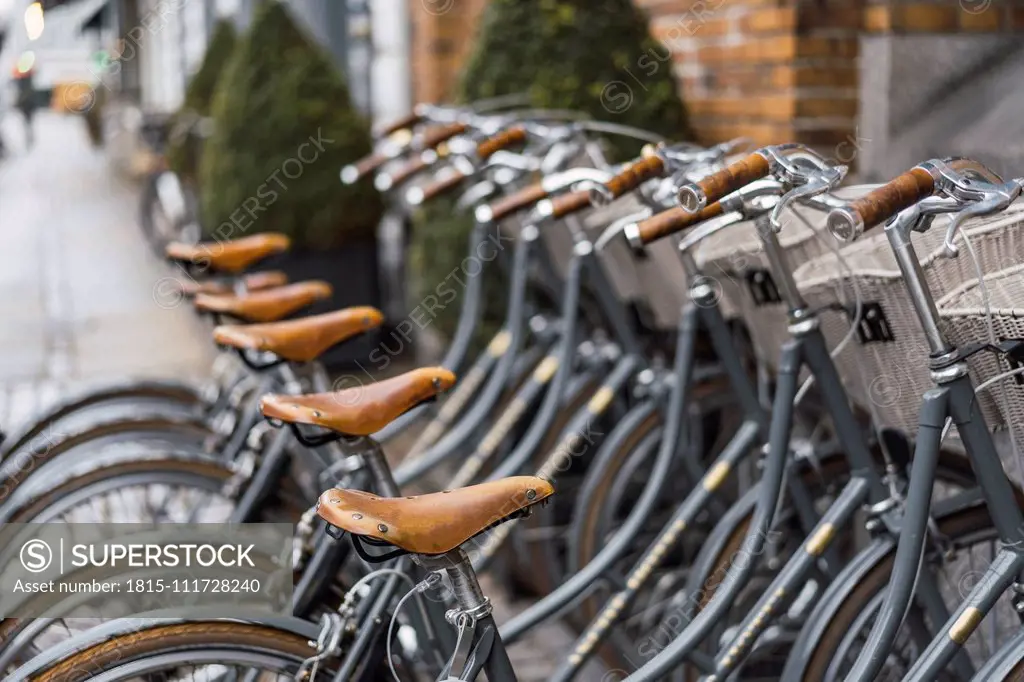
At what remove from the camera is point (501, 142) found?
3387mm

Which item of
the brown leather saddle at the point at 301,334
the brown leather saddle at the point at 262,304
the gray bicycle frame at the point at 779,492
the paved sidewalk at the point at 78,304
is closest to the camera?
the gray bicycle frame at the point at 779,492

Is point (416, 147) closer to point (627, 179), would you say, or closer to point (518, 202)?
point (518, 202)

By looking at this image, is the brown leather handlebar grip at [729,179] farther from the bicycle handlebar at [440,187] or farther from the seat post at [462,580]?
the bicycle handlebar at [440,187]

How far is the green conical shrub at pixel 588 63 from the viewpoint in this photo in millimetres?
4523

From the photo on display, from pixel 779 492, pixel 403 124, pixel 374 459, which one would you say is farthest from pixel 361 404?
pixel 403 124

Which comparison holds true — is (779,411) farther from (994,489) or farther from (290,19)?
(290,19)

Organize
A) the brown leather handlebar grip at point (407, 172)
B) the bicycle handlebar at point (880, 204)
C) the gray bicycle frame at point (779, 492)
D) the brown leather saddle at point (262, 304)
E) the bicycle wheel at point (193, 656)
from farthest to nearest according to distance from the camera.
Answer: the brown leather handlebar grip at point (407, 172), the brown leather saddle at point (262, 304), the gray bicycle frame at point (779, 492), the bicycle wheel at point (193, 656), the bicycle handlebar at point (880, 204)

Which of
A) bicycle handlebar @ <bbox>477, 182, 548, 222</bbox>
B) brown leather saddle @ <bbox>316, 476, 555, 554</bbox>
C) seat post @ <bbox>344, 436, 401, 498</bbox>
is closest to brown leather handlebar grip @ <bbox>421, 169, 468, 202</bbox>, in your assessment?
bicycle handlebar @ <bbox>477, 182, 548, 222</bbox>

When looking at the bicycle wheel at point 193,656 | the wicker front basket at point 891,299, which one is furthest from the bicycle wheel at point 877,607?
the bicycle wheel at point 193,656

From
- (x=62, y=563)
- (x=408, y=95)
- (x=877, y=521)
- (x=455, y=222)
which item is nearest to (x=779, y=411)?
(x=877, y=521)

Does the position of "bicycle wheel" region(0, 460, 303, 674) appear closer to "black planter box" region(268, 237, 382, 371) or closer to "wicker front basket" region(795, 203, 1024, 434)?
"wicker front basket" region(795, 203, 1024, 434)

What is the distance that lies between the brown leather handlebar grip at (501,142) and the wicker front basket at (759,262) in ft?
2.35

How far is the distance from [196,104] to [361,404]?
32.7 ft

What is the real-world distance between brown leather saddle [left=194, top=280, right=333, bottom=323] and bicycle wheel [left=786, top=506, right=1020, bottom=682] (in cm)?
156
